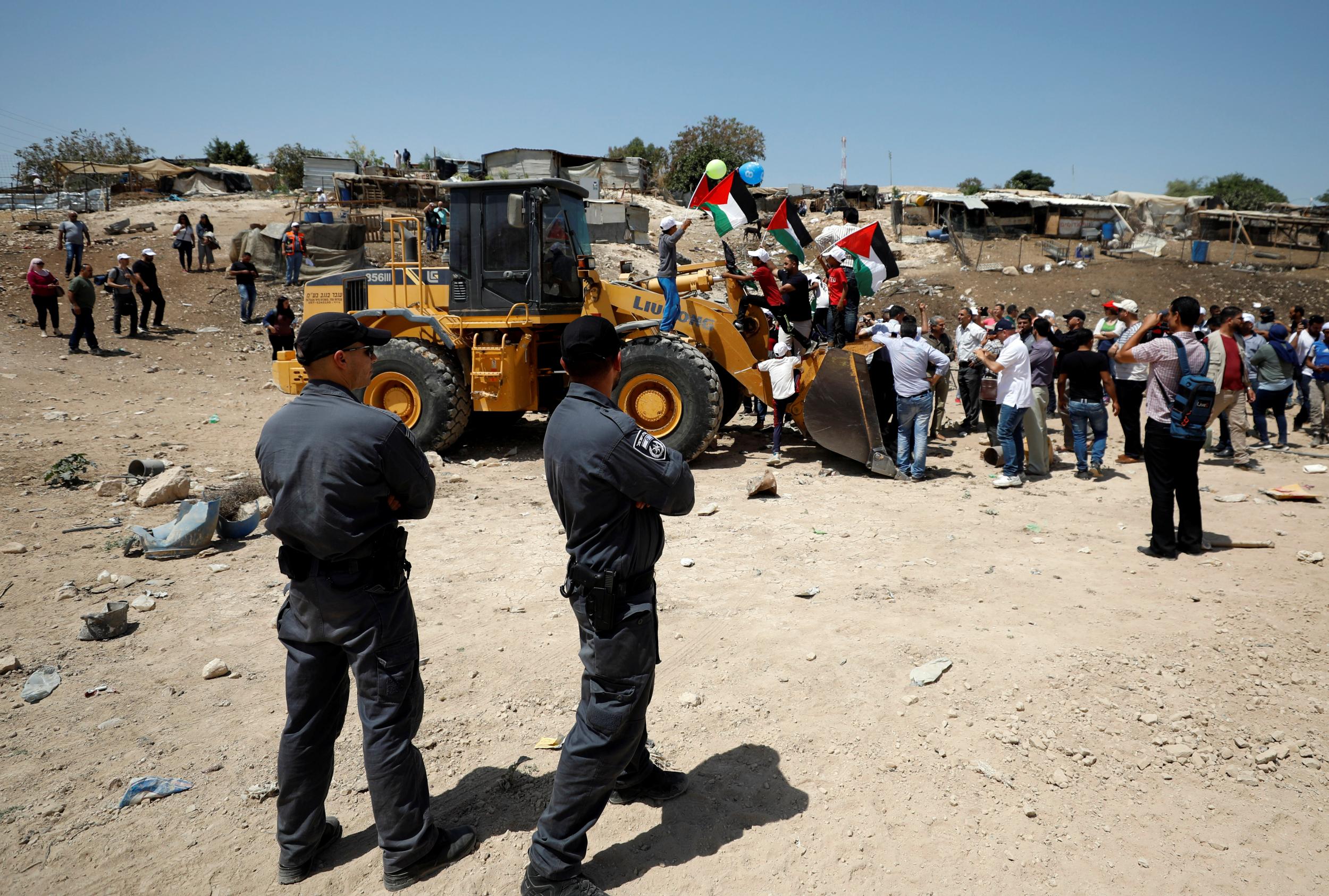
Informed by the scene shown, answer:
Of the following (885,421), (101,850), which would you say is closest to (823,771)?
(101,850)

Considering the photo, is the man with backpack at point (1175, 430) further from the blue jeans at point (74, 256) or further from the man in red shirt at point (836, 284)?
the blue jeans at point (74, 256)

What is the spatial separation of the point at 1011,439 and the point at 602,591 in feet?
20.6

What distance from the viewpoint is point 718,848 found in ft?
9.29

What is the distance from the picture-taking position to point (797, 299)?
860 centimetres

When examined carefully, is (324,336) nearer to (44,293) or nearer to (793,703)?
(793,703)

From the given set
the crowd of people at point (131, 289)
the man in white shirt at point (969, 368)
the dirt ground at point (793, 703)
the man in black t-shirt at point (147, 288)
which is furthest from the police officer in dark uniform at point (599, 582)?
the man in black t-shirt at point (147, 288)

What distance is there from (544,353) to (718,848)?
6.31 metres

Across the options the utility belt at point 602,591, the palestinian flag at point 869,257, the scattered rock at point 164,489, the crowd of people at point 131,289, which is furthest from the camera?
the crowd of people at point 131,289

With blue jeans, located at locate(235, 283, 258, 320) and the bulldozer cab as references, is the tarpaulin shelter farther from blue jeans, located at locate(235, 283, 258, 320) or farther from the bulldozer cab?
the bulldozer cab

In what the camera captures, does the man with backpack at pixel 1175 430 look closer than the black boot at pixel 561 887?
No

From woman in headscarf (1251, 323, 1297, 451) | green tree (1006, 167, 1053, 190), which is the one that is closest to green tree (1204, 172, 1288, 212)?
green tree (1006, 167, 1053, 190)

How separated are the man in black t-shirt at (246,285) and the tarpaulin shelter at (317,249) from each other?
1.41 metres

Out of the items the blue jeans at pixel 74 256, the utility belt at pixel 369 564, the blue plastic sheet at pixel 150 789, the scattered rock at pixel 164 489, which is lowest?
the blue plastic sheet at pixel 150 789

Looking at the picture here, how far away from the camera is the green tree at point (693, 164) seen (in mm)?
38719
